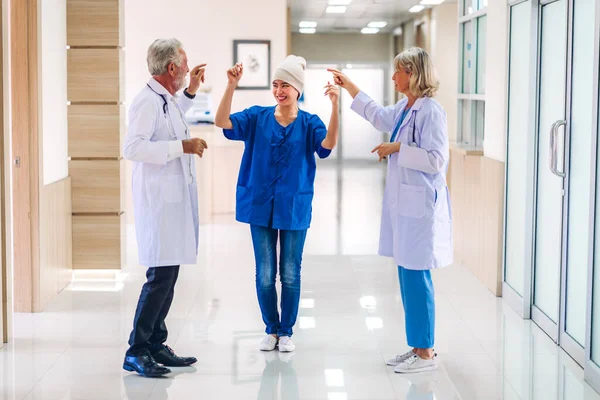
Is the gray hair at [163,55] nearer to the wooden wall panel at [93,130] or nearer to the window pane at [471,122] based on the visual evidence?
the wooden wall panel at [93,130]

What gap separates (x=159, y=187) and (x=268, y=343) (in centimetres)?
111

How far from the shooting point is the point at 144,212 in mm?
4047

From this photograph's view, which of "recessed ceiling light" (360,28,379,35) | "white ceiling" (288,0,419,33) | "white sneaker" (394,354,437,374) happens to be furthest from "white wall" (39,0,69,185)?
"recessed ceiling light" (360,28,379,35)

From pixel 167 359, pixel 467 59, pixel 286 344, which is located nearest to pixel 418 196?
pixel 286 344

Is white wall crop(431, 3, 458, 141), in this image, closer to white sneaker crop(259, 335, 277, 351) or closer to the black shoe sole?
white sneaker crop(259, 335, 277, 351)

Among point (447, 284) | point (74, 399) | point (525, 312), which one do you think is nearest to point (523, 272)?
point (525, 312)

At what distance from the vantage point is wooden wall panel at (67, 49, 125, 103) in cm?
635

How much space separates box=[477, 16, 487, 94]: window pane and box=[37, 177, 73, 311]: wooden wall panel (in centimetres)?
372

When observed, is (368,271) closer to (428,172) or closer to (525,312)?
(525,312)

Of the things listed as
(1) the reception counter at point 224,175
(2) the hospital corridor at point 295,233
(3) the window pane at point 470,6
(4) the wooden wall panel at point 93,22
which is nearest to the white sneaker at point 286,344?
(2) the hospital corridor at point 295,233

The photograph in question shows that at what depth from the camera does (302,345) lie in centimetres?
472

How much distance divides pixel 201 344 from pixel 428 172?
5.27ft

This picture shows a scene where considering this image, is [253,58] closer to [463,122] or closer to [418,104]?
[463,122]

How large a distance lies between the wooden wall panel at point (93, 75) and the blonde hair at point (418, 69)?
2.92 meters
